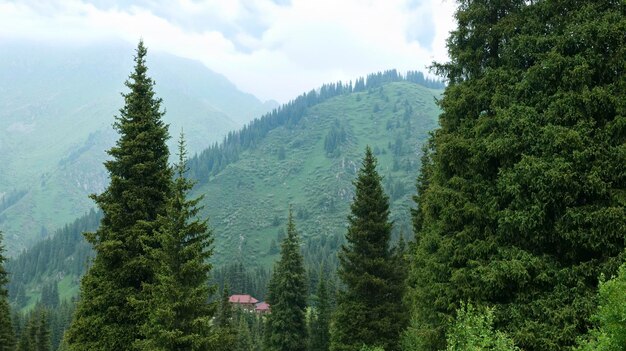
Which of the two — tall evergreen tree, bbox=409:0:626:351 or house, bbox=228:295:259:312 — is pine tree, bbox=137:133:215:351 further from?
house, bbox=228:295:259:312

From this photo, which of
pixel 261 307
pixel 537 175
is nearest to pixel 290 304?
pixel 537 175

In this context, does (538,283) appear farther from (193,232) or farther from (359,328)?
(359,328)

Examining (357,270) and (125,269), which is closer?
(125,269)

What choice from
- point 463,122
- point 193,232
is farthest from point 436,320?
point 193,232

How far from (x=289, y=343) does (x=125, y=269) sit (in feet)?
90.2

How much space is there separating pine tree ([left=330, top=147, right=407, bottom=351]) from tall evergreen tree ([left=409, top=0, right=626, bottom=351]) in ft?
38.2

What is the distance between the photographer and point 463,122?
57.4 feet

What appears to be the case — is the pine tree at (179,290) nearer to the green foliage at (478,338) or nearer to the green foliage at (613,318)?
the green foliage at (478,338)

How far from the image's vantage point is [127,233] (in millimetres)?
21297

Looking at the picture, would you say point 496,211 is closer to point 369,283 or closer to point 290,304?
point 369,283

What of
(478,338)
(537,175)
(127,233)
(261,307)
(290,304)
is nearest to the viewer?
(478,338)

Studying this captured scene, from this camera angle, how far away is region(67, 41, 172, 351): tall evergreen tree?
20.5 metres

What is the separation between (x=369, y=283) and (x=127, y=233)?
48.0 feet

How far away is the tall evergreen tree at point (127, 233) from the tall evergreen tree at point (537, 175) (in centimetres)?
1251
